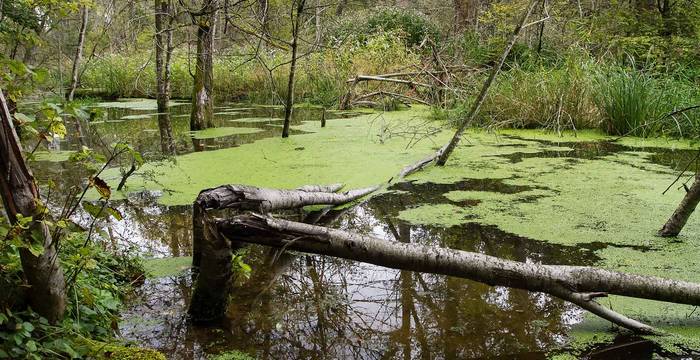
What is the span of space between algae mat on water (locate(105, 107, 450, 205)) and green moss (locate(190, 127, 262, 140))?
0.67 metres

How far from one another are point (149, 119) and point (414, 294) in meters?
6.15

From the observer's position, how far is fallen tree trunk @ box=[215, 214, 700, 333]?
175 centimetres

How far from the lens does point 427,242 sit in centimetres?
276

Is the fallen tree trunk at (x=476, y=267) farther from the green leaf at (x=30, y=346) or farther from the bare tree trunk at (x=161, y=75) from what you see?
the bare tree trunk at (x=161, y=75)

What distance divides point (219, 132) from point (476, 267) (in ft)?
15.3

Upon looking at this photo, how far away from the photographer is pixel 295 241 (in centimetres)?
181

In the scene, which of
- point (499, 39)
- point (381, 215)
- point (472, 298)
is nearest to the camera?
point (472, 298)

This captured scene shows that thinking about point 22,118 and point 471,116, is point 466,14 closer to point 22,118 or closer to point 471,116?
point 471,116

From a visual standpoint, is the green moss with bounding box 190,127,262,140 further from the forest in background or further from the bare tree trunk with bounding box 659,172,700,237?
the bare tree trunk with bounding box 659,172,700,237

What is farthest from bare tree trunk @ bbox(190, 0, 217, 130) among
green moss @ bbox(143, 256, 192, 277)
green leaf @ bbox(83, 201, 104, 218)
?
green leaf @ bbox(83, 201, 104, 218)

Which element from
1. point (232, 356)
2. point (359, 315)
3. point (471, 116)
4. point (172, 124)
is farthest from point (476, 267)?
point (172, 124)

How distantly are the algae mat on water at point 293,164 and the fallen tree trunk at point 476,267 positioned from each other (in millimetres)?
1732

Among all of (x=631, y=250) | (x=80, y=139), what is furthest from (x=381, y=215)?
(x=80, y=139)

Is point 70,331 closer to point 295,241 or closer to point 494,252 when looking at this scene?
point 295,241
